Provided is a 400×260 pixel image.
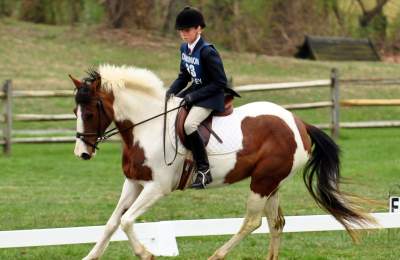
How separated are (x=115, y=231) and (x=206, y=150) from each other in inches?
41.5

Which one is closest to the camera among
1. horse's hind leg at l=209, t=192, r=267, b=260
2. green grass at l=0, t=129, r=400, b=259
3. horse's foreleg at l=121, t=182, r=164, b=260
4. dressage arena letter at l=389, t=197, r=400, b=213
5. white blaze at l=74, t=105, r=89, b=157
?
horse's foreleg at l=121, t=182, r=164, b=260


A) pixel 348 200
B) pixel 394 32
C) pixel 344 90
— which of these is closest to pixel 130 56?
pixel 344 90

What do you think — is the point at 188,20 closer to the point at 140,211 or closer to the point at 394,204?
the point at 140,211

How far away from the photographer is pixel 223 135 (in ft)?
27.2

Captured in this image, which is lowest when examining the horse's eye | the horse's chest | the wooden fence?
the wooden fence

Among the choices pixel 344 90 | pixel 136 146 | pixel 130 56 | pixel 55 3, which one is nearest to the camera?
pixel 136 146

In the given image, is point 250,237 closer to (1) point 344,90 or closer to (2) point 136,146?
(2) point 136,146

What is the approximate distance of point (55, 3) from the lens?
1454 inches

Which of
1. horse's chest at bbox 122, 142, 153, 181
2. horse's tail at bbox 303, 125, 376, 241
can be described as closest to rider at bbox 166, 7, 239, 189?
horse's chest at bbox 122, 142, 153, 181

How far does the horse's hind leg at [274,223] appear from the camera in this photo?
27.7ft

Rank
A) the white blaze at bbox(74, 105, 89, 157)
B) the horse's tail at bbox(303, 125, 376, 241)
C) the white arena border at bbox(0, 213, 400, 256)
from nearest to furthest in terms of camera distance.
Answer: the white blaze at bbox(74, 105, 89, 157)
the white arena border at bbox(0, 213, 400, 256)
the horse's tail at bbox(303, 125, 376, 241)

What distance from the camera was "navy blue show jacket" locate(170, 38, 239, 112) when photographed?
8203mm

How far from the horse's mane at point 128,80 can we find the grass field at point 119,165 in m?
1.66

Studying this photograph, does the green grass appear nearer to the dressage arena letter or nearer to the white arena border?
the dressage arena letter
